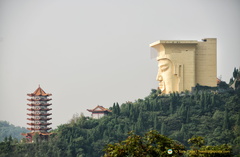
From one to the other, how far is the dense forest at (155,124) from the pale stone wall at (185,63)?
0.94 metres

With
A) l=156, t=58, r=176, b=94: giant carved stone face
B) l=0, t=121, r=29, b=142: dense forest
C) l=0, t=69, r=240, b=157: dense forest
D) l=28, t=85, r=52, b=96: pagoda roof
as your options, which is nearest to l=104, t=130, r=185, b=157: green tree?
l=0, t=69, r=240, b=157: dense forest

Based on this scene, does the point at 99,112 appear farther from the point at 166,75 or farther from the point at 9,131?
the point at 9,131

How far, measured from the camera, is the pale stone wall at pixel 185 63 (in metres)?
74.8

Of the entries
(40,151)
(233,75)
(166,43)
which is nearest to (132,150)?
(40,151)

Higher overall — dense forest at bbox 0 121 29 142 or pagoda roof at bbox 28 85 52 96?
pagoda roof at bbox 28 85 52 96

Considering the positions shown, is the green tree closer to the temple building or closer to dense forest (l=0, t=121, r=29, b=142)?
the temple building

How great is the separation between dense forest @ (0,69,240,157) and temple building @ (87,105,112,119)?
97 cm

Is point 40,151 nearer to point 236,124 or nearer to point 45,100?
point 45,100

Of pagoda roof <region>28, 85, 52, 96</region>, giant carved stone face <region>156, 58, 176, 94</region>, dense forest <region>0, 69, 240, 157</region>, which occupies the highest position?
giant carved stone face <region>156, 58, 176, 94</region>

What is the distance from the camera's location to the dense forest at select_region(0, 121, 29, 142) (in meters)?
133

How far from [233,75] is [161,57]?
386 inches

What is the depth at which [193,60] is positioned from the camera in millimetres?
75000

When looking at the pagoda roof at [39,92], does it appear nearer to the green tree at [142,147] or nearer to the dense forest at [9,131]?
the green tree at [142,147]

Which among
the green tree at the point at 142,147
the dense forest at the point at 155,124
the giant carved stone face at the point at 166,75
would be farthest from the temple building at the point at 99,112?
the green tree at the point at 142,147
